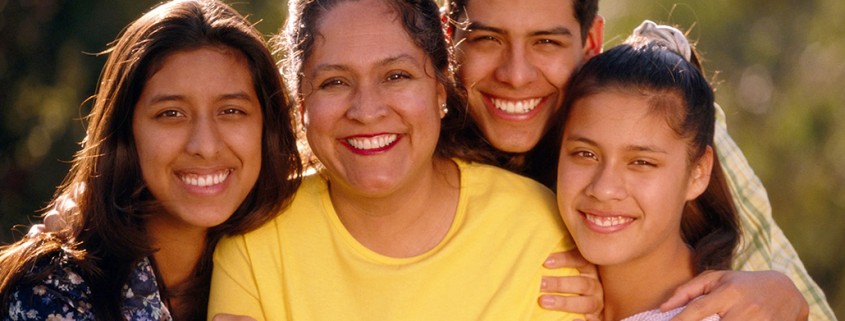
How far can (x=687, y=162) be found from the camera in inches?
123

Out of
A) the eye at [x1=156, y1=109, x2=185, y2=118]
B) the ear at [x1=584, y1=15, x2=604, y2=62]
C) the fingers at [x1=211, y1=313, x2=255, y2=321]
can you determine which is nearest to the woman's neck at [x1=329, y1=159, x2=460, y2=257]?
the fingers at [x1=211, y1=313, x2=255, y2=321]

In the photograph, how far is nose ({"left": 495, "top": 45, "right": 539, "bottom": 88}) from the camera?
351cm

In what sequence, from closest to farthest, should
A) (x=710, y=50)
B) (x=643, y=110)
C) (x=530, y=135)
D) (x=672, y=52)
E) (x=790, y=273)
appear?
1. (x=643, y=110)
2. (x=672, y=52)
3. (x=530, y=135)
4. (x=790, y=273)
5. (x=710, y=50)

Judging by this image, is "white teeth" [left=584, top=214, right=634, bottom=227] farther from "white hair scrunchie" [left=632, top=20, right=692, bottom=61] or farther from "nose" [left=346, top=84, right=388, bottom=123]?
"white hair scrunchie" [left=632, top=20, right=692, bottom=61]

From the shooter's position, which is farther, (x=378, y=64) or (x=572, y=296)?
(x=572, y=296)

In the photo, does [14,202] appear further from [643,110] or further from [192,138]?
[643,110]

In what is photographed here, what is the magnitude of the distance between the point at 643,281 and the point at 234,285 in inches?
47.4

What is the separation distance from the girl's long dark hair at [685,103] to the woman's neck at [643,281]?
0.08 m

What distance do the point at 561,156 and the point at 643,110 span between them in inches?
11.5

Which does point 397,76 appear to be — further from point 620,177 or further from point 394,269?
point 620,177

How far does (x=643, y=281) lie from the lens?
3254mm

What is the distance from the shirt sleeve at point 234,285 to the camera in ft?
10.1

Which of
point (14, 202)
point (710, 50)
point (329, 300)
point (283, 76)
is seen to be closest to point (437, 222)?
point (329, 300)

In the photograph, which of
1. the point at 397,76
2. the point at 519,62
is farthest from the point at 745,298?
the point at 397,76
